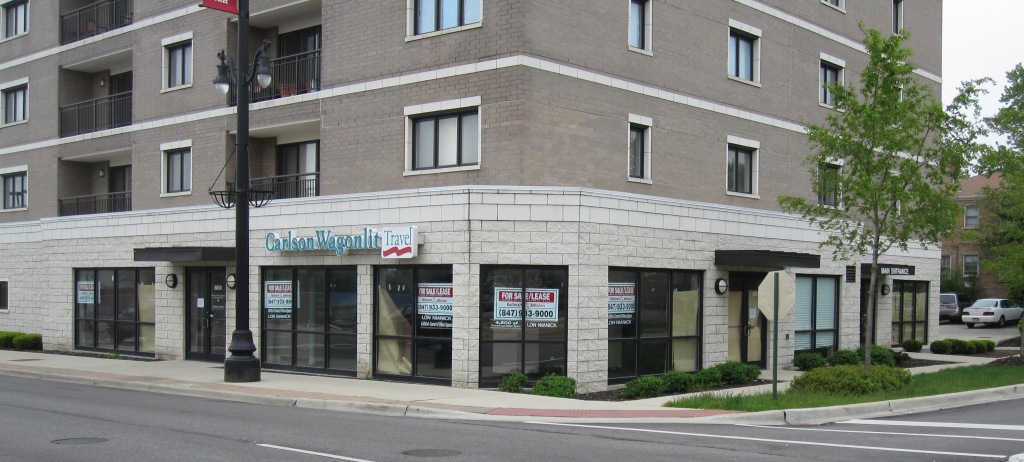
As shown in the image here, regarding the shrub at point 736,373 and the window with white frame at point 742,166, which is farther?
the window with white frame at point 742,166

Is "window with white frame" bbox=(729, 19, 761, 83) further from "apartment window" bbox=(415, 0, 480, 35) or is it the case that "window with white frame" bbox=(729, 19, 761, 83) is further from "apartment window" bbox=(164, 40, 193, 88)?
"apartment window" bbox=(164, 40, 193, 88)

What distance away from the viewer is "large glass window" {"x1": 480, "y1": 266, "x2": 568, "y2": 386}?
64.2ft

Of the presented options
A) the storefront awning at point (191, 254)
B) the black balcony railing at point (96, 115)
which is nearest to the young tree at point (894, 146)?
the storefront awning at point (191, 254)

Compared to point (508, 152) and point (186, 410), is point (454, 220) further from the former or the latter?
point (186, 410)

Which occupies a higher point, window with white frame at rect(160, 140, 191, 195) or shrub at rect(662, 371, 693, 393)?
window with white frame at rect(160, 140, 191, 195)

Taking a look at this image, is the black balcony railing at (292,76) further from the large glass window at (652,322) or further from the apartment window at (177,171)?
the large glass window at (652,322)

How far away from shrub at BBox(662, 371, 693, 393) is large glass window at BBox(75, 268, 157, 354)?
1525cm

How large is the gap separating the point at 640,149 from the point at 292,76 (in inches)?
376

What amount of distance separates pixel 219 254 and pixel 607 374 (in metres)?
10.9

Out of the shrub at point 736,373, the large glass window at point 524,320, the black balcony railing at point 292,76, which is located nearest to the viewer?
the large glass window at point 524,320

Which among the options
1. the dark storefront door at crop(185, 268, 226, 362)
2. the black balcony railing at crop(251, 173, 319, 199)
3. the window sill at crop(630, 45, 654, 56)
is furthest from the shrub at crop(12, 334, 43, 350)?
the window sill at crop(630, 45, 654, 56)

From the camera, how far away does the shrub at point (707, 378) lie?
20817mm

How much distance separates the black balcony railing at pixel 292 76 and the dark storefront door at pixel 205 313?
493 cm

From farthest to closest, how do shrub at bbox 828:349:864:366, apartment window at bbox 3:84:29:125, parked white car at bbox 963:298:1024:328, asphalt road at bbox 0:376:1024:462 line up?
parked white car at bbox 963:298:1024:328, apartment window at bbox 3:84:29:125, shrub at bbox 828:349:864:366, asphalt road at bbox 0:376:1024:462
